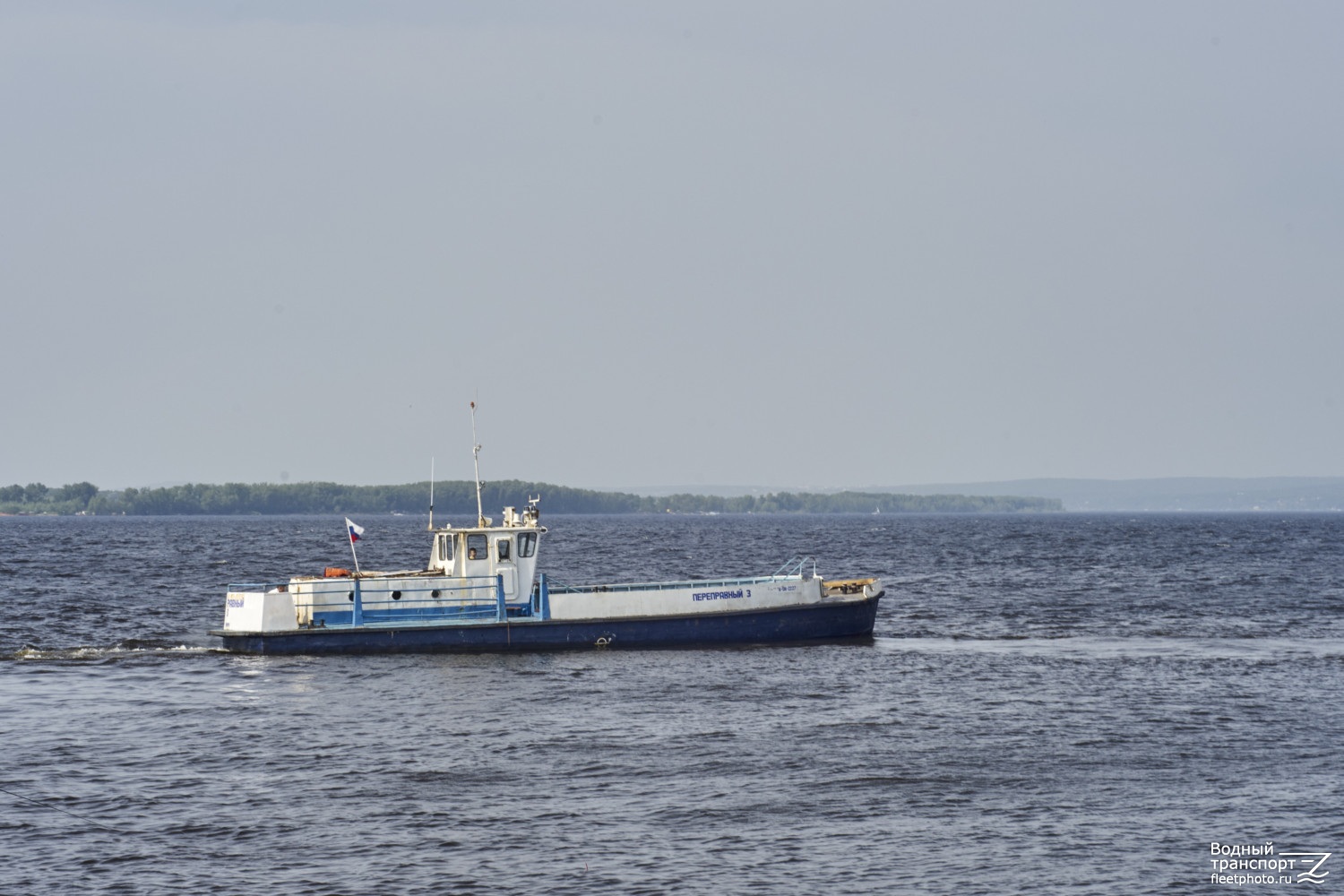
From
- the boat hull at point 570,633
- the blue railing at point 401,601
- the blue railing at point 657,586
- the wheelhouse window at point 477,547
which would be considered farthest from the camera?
the blue railing at point 657,586

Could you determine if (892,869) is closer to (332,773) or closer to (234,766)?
(332,773)

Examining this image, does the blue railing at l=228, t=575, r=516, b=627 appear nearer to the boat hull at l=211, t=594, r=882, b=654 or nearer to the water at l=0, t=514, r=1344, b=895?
the boat hull at l=211, t=594, r=882, b=654

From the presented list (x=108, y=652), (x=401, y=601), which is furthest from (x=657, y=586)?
(x=108, y=652)

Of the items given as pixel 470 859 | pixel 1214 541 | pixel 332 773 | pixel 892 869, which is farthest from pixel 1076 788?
pixel 1214 541

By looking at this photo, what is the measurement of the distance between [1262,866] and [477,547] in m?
27.6

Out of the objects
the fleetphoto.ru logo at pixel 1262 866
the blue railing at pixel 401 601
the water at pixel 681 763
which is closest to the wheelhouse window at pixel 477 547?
the blue railing at pixel 401 601

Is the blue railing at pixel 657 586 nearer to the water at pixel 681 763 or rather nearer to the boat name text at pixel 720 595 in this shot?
the boat name text at pixel 720 595

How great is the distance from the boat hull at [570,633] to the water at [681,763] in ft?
2.40

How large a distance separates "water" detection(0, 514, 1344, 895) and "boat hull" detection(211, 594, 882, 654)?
0.73 meters

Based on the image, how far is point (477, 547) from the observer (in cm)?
4347

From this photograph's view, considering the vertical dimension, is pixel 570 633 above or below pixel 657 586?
below

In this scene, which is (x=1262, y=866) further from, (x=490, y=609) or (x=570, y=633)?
(x=490, y=609)

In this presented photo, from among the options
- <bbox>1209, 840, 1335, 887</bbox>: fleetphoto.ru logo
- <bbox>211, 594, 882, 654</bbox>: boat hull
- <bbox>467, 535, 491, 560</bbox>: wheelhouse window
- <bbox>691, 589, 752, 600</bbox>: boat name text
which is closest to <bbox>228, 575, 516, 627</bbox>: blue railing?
<bbox>211, 594, 882, 654</bbox>: boat hull

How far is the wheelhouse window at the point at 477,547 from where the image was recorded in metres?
43.3
